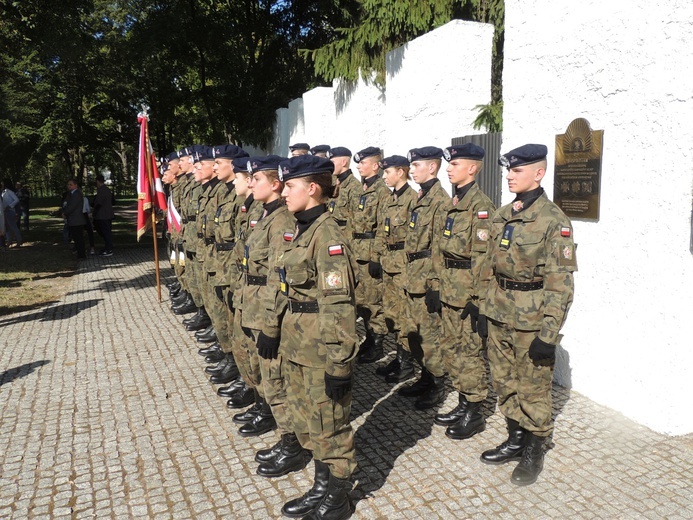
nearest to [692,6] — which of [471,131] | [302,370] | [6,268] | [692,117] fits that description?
[692,117]

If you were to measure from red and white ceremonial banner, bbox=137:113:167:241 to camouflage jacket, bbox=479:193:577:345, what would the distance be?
6838 mm

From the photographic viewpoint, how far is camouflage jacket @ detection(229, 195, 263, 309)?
4.49 meters

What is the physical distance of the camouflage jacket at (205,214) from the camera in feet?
19.7

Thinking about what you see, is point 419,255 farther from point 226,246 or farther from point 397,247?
point 226,246

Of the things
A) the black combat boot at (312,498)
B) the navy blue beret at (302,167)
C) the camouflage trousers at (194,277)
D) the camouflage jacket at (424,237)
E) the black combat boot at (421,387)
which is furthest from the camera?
the camouflage trousers at (194,277)

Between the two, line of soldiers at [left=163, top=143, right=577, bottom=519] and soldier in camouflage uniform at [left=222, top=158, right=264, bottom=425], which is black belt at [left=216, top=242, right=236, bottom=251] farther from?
soldier in camouflage uniform at [left=222, top=158, right=264, bottom=425]

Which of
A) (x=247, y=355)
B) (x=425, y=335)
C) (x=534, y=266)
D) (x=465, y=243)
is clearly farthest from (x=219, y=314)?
(x=534, y=266)

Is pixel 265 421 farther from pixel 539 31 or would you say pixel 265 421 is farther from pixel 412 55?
pixel 412 55

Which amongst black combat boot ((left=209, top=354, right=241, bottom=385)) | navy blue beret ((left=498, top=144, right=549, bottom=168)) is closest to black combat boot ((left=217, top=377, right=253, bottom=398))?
black combat boot ((left=209, top=354, right=241, bottom=385))

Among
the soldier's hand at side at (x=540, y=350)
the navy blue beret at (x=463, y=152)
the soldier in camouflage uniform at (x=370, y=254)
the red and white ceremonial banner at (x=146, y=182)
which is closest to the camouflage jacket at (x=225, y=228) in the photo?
the soldier in camouflage uniform at (x=370, y=254)

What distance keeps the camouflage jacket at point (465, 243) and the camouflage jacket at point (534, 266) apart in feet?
1.50

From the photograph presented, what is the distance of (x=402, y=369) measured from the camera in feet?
18.5

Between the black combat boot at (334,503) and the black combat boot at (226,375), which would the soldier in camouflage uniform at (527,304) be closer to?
the black combat boot at (334,503)

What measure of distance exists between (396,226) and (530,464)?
9.00 feet
